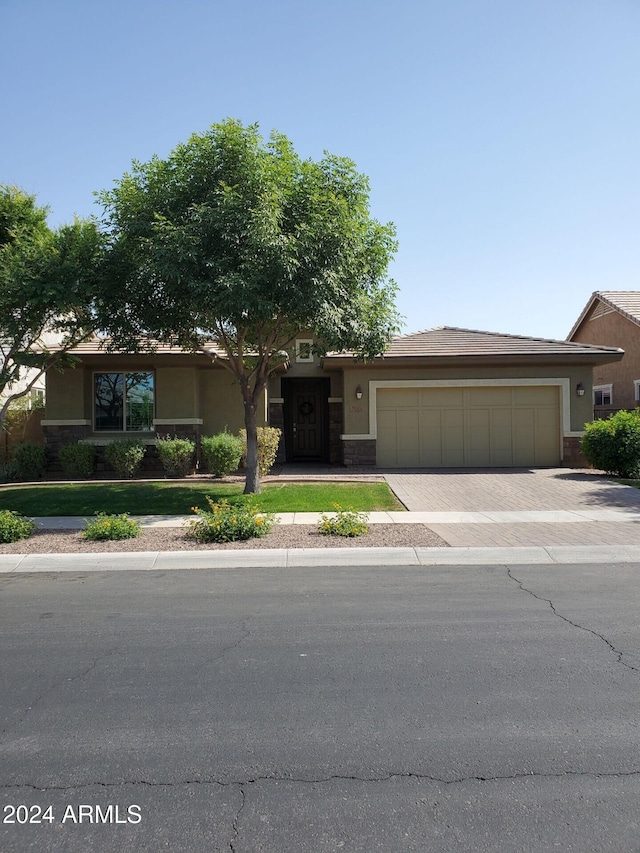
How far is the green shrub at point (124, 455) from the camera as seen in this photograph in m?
17.2

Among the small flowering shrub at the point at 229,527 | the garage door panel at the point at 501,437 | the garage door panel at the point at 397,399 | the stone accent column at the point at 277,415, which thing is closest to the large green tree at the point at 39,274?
the small flowering shrub at the point at 229,527

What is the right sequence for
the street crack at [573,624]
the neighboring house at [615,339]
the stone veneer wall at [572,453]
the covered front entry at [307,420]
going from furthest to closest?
the neighboring house at [615,339], the covered front entry at [307,420], the stone veneer wall at [572,453], the street crack at [573,624]

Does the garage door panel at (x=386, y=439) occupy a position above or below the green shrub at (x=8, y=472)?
above

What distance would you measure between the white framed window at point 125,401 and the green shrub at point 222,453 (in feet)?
9.09

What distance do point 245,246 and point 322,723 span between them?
346 inches

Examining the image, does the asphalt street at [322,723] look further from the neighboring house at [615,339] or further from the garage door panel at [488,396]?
the neighboring house at [615,339]

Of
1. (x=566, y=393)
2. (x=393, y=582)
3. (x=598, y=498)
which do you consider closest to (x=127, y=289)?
(x=393, y=582)

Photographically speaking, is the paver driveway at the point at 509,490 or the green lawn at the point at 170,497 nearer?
the green lawn at the point at 170,497

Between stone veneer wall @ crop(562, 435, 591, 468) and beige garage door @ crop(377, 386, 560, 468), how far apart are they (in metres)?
0.25

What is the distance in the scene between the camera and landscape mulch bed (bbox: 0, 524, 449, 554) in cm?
941

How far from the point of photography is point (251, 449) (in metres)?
13.5

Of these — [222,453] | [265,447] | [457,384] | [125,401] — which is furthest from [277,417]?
[457,384]

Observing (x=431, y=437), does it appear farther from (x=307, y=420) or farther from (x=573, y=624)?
(x=573, y=624)

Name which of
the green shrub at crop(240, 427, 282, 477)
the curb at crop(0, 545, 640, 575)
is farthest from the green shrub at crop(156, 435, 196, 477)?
the curb at crop(0, 545, 640, 575)
